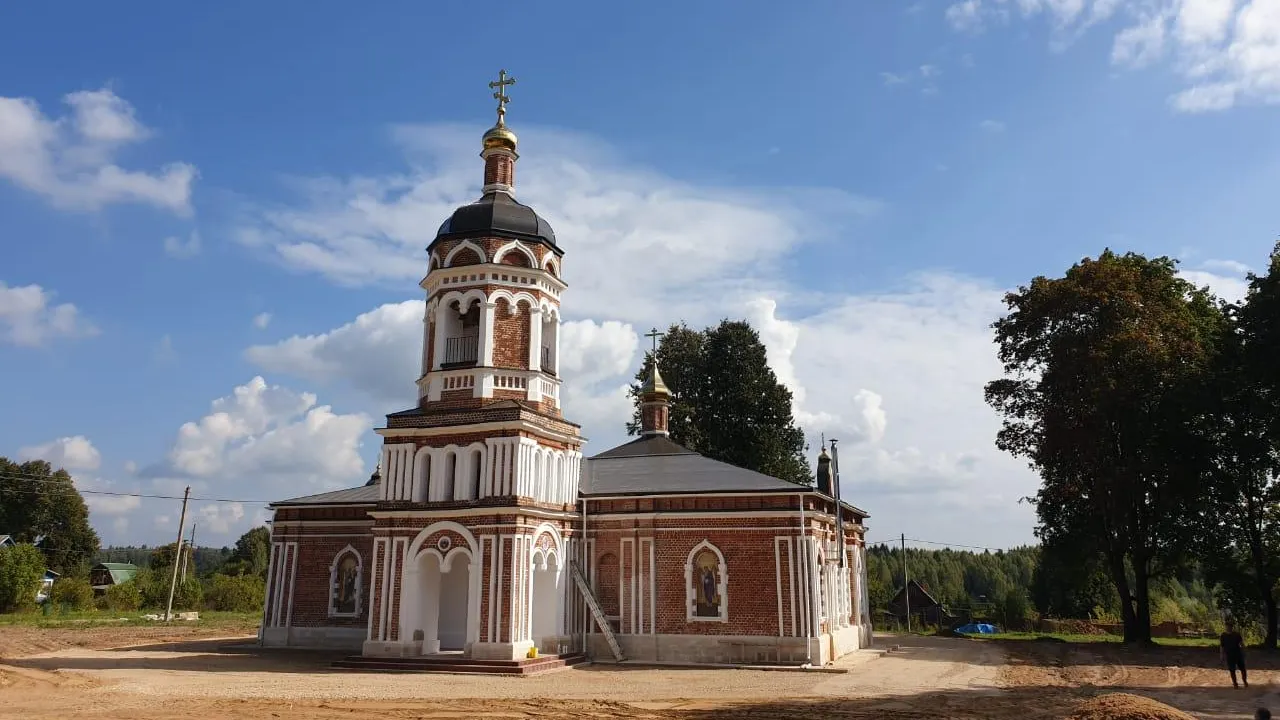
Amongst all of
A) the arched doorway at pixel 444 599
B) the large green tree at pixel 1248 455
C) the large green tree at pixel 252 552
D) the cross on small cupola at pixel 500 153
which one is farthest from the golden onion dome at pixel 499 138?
the large green tree at pixel 252 552

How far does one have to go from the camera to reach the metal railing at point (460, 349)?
2288 cm

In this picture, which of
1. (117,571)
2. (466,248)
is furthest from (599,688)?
(117,571)

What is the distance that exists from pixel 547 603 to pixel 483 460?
4.39m

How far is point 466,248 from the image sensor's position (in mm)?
23172

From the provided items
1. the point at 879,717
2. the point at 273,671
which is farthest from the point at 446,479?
the point at 879,717

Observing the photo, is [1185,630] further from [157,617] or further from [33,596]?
[33,596]

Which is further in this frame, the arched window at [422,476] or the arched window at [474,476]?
the arched window at [422,476]

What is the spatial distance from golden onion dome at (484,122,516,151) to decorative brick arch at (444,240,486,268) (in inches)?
145

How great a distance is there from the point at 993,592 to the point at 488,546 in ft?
268

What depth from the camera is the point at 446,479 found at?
71.0 feet

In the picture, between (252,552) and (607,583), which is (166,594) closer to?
(252,552)

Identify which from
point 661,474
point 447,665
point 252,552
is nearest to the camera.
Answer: point 447,665

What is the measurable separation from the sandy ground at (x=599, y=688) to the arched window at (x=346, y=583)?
7.46ft

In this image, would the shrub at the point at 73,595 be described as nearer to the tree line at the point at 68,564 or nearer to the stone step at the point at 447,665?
the tree line at the point at 68,564
